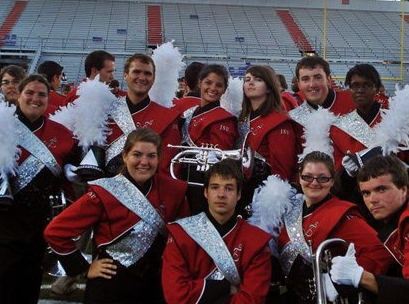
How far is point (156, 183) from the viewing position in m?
2.88

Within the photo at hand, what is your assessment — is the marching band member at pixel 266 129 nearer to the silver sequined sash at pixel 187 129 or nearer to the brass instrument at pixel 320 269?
the silver sequined sash at pixel 187 129

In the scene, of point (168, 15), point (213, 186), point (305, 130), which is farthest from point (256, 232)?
point (168, 15)

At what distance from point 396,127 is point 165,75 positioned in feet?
5.27

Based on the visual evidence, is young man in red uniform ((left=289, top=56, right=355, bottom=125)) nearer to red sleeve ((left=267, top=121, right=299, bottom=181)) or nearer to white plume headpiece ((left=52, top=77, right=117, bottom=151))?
red sleeve ((left=267, top=121, right=299, bottom=181))

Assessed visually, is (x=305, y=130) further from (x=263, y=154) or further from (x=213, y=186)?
(x=213, y=186)

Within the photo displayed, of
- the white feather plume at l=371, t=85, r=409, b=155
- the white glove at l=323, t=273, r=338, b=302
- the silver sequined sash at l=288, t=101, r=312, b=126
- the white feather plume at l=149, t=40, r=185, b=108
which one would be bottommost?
the white glove at l=323, t=273, r=338, b=302

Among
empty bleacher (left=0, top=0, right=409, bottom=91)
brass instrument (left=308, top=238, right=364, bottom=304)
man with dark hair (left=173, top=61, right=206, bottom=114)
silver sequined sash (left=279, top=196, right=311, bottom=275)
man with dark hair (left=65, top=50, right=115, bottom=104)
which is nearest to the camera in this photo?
brass instrument (left=308, top=238, right=364, bottom=304)

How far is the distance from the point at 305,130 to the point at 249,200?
1.83 feet

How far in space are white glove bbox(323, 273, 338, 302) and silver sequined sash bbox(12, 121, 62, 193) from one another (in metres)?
1.77

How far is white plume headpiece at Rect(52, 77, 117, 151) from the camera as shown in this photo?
320 centimetres

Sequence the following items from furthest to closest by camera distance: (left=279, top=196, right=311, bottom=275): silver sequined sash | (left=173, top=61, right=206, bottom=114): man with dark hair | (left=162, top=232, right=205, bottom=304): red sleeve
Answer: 1. (left=173, top=61, right=206, bottom=114): man with dark hair
2. (left=279, top=196, right=311, bottom=275): silver sequined sash
3. (left=162, top=232, right=205, bottom=304): red sleeve

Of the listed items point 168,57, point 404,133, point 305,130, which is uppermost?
point 168,57

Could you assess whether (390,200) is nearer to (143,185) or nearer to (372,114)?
(372,114)

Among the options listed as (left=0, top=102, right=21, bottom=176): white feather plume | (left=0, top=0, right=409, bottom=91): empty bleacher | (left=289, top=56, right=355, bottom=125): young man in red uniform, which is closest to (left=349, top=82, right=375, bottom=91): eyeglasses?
(left=289, top=56, right=355, bottom=125): young man in red uniform
